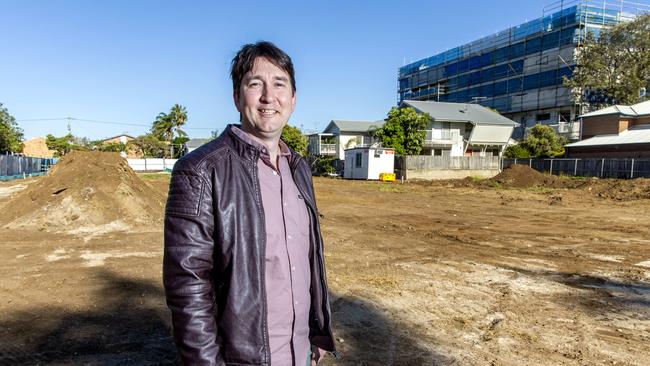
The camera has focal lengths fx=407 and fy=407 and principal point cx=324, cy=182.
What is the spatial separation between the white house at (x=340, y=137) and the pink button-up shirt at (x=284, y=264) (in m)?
43.4

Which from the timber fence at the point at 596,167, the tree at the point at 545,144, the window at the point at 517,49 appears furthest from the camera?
the window at the point at 517,49

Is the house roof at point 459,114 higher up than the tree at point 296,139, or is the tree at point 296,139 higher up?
the house roof at point 459,114

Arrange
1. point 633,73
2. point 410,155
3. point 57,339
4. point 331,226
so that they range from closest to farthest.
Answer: point 57,339 → point 331,226 → point 410,155 → point 633,73

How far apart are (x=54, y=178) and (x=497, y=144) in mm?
40986

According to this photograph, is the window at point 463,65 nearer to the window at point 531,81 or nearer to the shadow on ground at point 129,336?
the window at point 531,81

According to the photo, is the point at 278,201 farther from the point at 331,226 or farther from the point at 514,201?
the point at 514,201

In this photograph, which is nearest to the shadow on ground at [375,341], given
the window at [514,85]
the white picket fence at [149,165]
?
the white picket fence at [149,165]

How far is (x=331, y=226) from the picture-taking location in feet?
38.0

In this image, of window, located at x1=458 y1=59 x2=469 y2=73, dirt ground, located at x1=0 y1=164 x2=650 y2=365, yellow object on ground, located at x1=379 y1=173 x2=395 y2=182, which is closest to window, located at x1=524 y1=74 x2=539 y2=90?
window, located at x1=458 y1=59 x2=469 y2=73

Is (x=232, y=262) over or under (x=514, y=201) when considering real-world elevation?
over

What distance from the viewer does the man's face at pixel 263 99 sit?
5.49 feet

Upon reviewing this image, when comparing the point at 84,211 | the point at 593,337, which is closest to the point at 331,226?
the point at 84,211

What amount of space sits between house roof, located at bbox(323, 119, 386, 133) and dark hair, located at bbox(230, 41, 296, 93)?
4352 cm

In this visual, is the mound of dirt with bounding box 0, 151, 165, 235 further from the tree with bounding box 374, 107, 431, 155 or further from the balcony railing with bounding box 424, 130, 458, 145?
the balcony railing with bounding box 424, 130, 458, 145
